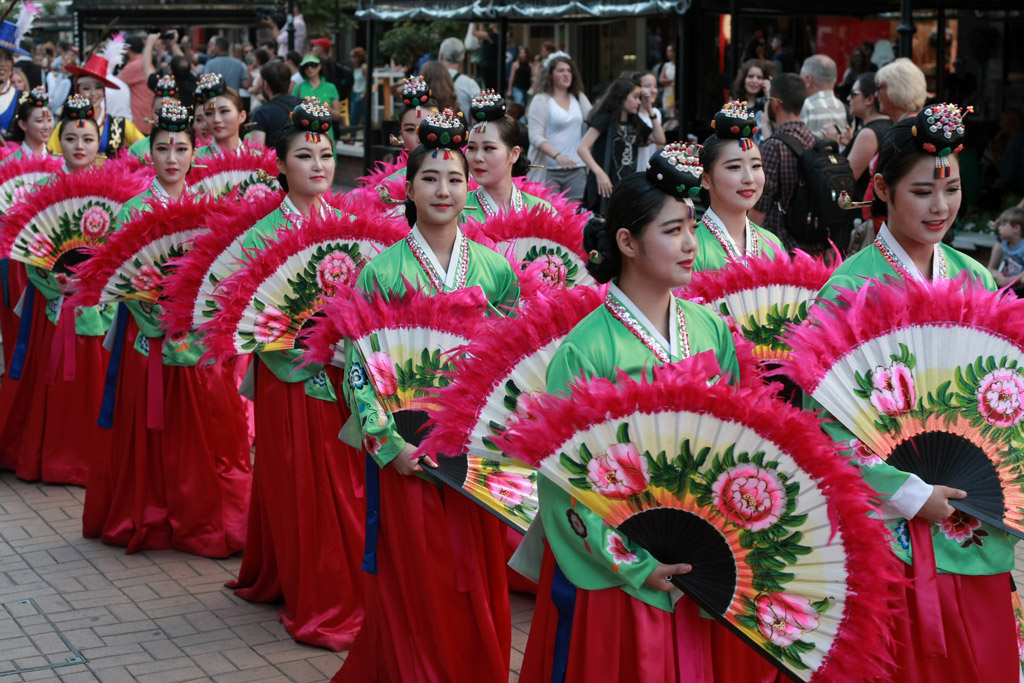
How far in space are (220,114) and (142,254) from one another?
8.26 feet

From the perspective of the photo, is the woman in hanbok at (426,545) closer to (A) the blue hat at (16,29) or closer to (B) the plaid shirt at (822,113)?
(B) the plaid shirt at (822,113)

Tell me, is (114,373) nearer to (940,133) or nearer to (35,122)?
(35,122)

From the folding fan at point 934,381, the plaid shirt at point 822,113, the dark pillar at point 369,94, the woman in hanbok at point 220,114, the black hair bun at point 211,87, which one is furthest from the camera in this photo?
the dark pillar at point 369,94

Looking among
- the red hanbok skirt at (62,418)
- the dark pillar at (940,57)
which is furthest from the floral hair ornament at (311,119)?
the dark pillar at (940,57)

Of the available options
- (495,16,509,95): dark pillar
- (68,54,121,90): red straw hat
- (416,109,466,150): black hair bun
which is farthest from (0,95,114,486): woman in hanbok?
(495,16,509,95): dark pillar

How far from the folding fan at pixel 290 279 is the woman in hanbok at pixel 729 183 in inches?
49.1

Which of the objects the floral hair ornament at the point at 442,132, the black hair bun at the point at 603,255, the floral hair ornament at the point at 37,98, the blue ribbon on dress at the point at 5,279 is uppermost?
the floral hair ornament at the point at 37,98

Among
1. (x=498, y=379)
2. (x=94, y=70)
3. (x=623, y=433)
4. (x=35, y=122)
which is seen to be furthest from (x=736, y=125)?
(x=94, y=70)

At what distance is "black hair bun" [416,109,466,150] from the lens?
491 cm

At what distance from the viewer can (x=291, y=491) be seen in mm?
5684

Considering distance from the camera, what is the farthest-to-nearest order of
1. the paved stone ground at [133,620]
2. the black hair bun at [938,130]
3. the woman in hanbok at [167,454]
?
the woman in hanbok at [167,454] < the paved stone ground at [133,620] < the black hair bun at [938,130]

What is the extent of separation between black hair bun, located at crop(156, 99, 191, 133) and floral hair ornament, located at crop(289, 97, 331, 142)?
1712 mm

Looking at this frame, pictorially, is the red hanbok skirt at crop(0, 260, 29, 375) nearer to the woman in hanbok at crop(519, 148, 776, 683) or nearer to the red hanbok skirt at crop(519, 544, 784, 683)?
the woman in hanbok at crop(519, 148, 776, 683)

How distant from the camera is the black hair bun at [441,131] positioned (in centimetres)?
491
